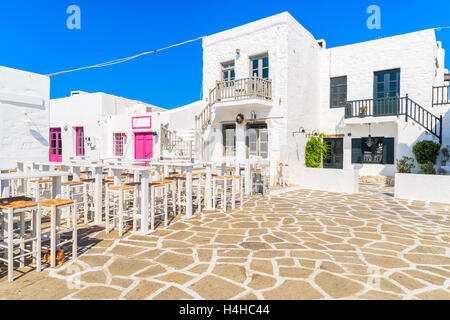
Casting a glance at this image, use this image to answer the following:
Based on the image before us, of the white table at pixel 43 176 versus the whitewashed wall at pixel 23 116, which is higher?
the whitewashed wall at pixel 23 116

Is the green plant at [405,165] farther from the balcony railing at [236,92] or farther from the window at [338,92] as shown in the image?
the balcony railing at [236,92]

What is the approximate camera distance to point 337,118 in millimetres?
14070

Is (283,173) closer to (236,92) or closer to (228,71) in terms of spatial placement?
(236,92)

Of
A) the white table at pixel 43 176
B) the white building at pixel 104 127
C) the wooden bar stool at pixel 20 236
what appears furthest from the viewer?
the white building at pixel 104 127

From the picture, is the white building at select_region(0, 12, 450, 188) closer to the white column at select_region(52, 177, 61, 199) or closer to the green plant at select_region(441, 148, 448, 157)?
the green plant at select_region(441, 148, 448, 157)

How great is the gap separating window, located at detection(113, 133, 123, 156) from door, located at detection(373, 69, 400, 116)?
44.4 feet

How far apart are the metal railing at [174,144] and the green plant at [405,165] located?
852cm

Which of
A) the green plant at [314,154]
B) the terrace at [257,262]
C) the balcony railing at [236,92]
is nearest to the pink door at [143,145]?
the balcony railing at [236,92]

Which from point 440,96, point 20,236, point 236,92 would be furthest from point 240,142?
point 20,236

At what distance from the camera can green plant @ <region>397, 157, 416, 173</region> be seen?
1113 cm

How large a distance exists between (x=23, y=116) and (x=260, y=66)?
30.1 ft

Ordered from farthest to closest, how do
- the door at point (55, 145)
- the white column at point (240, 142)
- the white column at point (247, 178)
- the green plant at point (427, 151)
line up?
the door at point (55, 145) < the white column at point (240, 142) < the green plant at point (427, 151) < the white column at point (247, 178)

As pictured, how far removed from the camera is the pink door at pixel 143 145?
15.9 metres
